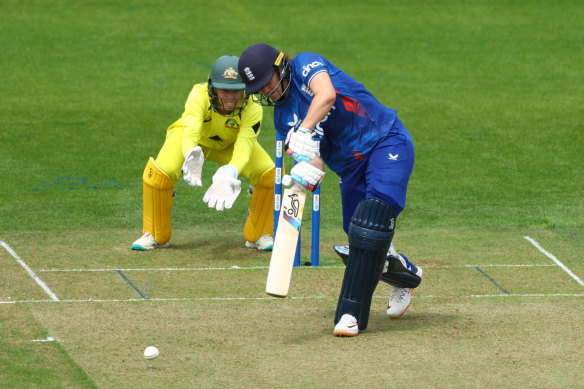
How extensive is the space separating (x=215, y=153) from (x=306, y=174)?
3.34 meters

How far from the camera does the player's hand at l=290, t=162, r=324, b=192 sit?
20.5 feet

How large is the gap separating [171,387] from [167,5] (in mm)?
14998

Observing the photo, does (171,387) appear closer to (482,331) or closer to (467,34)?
(482,331)

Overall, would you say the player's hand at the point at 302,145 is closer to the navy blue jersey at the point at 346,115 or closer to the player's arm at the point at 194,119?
the navy blue jersey at the point at 346,115

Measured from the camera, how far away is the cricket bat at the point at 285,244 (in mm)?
6359

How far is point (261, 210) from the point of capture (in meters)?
9.45

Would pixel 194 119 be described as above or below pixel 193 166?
above

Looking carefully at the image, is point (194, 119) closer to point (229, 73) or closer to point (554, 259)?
point (229, 73)

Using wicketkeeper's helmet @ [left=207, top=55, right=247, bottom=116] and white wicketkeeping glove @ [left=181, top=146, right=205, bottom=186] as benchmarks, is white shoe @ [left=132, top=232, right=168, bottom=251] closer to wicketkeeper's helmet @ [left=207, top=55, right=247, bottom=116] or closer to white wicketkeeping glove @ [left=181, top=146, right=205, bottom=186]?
white wicketkeeping glove @ [left=181, top=146, right=205, bottom=186]

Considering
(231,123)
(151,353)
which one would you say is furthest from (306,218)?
(151,353)

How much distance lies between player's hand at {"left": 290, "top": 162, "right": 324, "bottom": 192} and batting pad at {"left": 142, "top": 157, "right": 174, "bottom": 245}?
3.05 metres

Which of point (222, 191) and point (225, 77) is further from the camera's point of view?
point (225, 77)

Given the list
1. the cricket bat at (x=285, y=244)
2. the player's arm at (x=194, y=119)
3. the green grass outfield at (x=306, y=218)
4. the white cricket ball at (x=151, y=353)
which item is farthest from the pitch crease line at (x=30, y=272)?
the cricket bat at (x=285, y=244)

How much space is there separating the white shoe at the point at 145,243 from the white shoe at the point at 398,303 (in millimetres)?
3112
